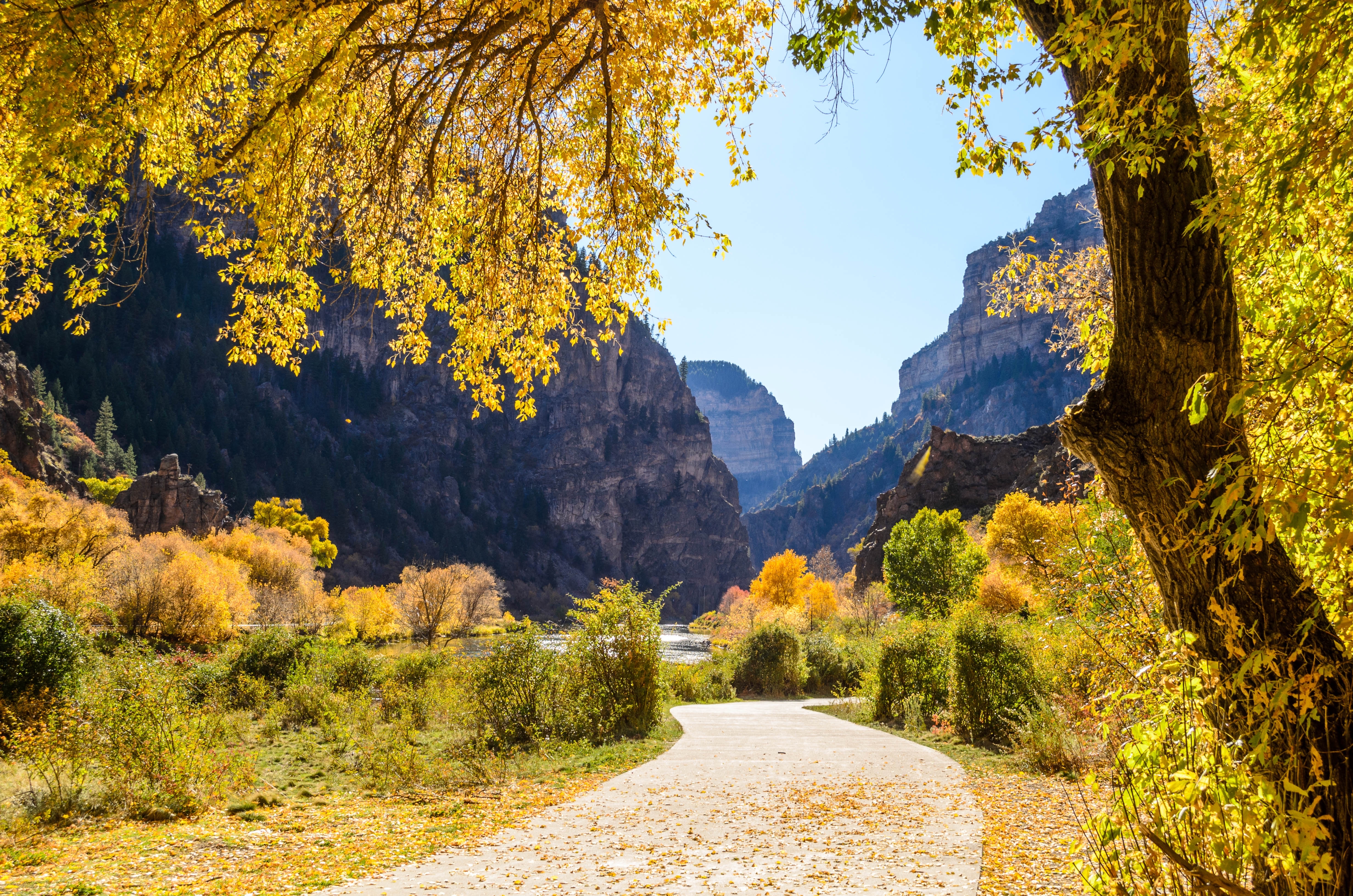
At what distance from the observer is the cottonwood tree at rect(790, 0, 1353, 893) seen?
2.35 meters

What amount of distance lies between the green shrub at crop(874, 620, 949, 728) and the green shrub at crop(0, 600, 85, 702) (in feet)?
50.1

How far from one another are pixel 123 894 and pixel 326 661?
521 inches

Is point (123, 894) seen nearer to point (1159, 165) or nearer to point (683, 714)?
point (1159, 165)

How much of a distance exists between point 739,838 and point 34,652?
1284 centimetres

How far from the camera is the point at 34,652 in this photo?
39.3 feet

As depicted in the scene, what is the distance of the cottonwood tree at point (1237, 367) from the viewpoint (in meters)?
2.35

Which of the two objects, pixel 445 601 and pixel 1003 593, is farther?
pixel 445 601

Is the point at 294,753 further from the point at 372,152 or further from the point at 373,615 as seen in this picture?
the point at 373,615

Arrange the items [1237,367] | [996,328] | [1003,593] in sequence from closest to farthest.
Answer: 1. [1237,367]
2. [1003,593]
3. [996,328]

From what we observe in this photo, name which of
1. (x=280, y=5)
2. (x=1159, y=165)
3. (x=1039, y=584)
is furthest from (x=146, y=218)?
(x=1039, y=584)

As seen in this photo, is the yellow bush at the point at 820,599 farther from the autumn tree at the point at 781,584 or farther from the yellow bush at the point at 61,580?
the yellow bush at the point at 61,580

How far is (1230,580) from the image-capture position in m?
2.63

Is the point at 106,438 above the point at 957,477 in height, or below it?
above

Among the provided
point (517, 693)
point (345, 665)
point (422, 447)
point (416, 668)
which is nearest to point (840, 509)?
point (422, 447)
